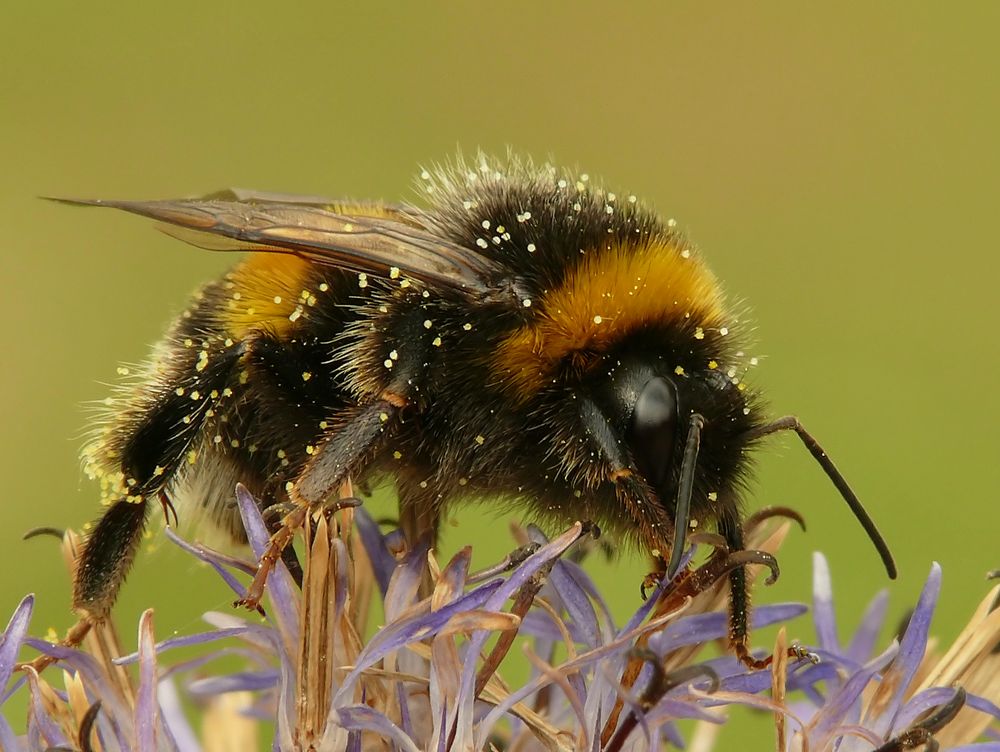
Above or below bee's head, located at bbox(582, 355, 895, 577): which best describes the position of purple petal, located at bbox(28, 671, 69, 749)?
below

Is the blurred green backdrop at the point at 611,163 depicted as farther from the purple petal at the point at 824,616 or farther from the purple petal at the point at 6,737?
the purple petal at the point at 6,737

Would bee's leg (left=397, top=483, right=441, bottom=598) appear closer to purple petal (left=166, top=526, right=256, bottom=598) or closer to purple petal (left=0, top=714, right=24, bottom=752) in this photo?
purple petal (left=166, top=526, right=256, bottom=598)

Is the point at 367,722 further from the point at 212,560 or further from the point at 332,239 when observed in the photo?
the point at 332,239

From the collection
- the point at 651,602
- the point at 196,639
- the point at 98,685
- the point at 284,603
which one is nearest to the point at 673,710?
the point at 651,602

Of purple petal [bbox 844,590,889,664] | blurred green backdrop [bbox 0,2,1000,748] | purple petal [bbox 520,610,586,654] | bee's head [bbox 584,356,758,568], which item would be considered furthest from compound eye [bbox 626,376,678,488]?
blurred green backdrop [bbox 0,2,1000,748]

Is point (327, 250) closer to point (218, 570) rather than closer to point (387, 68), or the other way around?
point (218, 570)

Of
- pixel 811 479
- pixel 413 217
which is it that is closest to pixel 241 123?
pixel 811 479

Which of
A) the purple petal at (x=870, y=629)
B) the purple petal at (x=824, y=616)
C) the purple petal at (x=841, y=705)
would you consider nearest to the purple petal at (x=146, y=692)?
the purple petal at (x=841, y=705)
